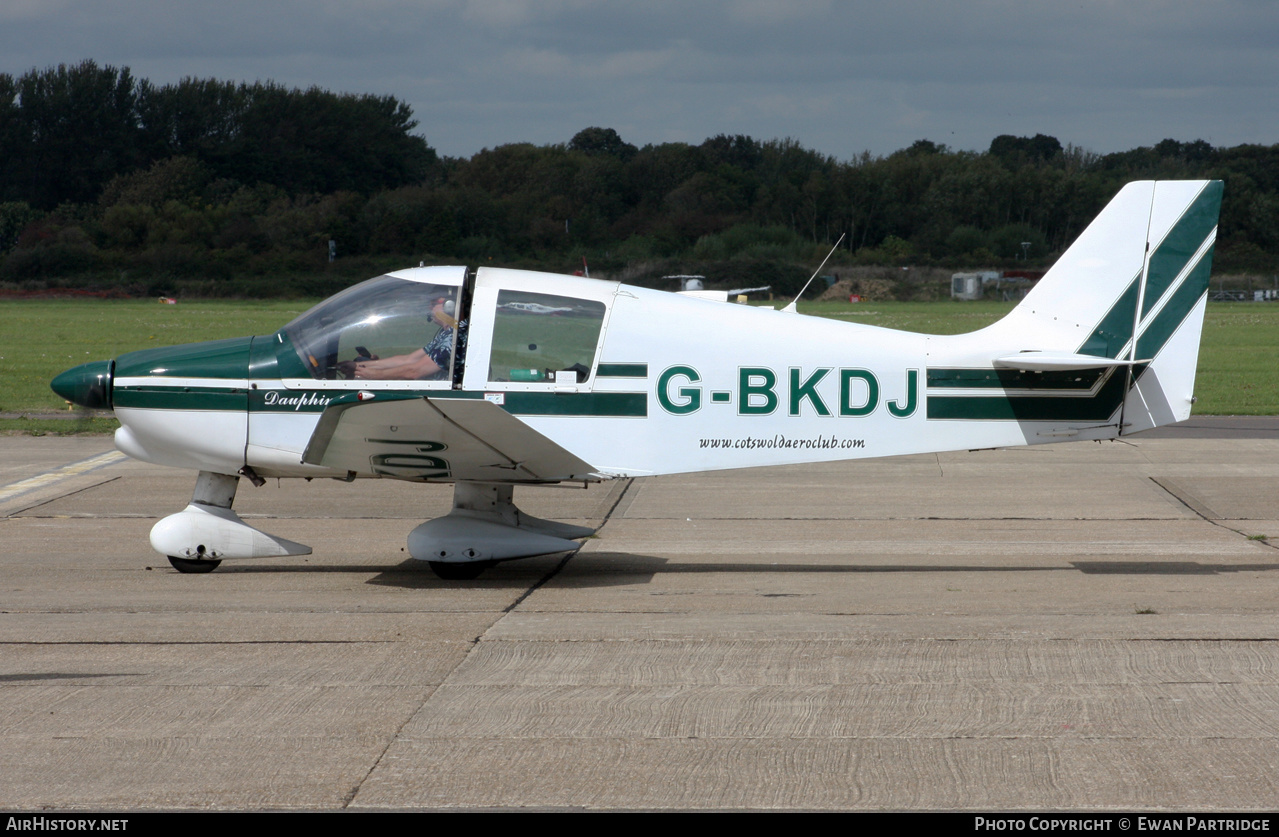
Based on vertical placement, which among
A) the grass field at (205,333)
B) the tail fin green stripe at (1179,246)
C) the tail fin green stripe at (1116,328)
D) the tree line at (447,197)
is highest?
the tree line at (447,197)

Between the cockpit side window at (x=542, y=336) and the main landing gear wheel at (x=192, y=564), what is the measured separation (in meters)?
2.38

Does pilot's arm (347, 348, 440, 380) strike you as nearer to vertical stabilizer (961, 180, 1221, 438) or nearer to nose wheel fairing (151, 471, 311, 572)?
nose wheel fairing (151, 471, 311, 572)

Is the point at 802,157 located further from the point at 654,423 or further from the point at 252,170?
the point at 654,423

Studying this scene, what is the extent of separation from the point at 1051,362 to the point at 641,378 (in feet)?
8.78

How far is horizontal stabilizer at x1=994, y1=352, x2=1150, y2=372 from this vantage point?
7770mm

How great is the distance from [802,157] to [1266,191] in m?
31.7

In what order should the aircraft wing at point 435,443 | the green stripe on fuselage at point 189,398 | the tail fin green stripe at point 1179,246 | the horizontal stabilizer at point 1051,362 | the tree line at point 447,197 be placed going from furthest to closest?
the tree line at point 447,197 → the tail fin green stripe at point 1179,246 → the green stripe on fuselage at point 189,398 → the horizontal stabilizer at point 1051,362 → the aircraft wing at point 435,443

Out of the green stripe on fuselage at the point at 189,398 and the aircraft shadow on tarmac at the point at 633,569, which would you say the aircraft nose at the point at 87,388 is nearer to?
the green stripe on fuselage at the point at 189,398

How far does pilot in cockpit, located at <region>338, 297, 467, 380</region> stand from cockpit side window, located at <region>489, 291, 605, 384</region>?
0.88 feet

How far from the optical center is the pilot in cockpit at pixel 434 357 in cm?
779

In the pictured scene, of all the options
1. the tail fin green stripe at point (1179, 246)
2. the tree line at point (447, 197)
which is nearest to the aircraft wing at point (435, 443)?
the tail fin green stripe at point (1179, 246)

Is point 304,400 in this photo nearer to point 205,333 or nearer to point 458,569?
point 458,569

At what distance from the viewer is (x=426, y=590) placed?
7848 mm

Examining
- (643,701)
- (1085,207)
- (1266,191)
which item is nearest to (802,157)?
(1085,207)
